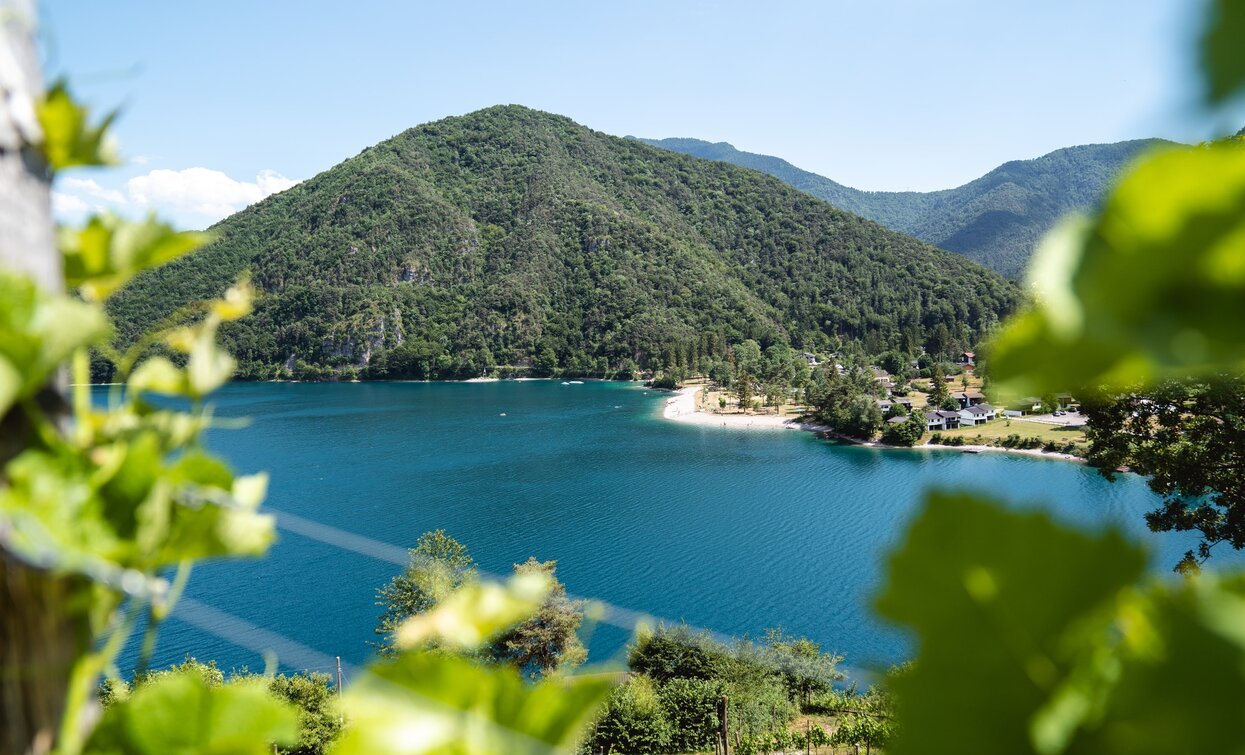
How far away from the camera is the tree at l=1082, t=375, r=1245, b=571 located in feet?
21.9

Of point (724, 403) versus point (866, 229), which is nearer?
point (724, 403)

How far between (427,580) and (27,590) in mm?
18549

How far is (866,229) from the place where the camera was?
89375 millimetres

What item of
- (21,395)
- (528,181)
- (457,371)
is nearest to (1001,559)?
(21,395)

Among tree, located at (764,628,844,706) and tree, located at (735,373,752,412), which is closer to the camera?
tree, located at (764,628,844,706)

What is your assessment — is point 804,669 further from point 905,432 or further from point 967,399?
point 967,399

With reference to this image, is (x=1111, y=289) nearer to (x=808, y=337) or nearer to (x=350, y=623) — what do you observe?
(x=350, y=623)

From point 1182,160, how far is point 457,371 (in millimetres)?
77527

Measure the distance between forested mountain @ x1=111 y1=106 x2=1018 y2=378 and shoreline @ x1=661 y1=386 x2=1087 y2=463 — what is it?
543 inches

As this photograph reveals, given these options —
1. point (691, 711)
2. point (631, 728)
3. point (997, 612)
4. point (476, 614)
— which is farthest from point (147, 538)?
point (691, 711)

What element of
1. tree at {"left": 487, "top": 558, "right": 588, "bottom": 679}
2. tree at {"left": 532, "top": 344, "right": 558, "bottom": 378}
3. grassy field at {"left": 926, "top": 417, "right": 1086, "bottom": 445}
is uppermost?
tree at {"left": 532, "top": 344, "right": 558, "bottom": 378}

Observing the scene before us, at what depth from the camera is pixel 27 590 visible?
0.36 metres

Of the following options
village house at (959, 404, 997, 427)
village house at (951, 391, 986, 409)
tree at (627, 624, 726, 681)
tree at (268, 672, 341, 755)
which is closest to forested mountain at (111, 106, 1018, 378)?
village house at (951, 391, 986, 409)

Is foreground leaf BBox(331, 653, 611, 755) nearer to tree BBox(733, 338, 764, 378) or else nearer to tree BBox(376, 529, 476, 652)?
tree BBox(376, 529, 476, 652)
